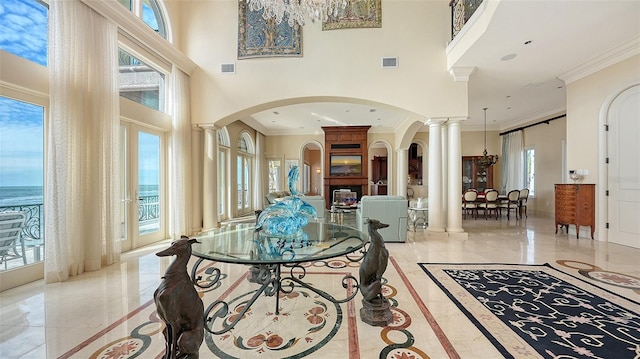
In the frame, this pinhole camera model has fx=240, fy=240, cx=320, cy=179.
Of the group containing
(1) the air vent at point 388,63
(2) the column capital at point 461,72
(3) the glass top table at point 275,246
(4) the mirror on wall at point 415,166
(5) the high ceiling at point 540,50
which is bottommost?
→ (3) the glass top table at point 275,246

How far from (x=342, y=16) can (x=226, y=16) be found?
2.54 meters

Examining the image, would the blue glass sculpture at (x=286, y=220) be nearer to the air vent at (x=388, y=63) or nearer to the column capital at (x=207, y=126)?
the column capital at (x=207, y=126)

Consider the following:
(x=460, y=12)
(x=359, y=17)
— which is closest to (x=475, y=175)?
(x=460, y=12)

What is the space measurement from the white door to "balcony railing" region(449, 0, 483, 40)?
9.77 feet

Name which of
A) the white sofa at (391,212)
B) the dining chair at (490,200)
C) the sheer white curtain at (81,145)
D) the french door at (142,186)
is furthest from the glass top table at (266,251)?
the dining chair at (490,200)

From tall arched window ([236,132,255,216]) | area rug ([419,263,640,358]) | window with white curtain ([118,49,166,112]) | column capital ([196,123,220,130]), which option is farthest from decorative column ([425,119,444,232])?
tall arched window ([236,132,255,216])

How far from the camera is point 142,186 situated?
433cm

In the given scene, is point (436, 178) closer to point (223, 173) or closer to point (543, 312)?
point (543, 312)

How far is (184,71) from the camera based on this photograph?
16.7ft

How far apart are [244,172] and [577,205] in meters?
8.88

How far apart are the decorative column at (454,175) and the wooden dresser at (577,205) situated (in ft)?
6.98

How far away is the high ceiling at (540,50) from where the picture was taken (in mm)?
3135

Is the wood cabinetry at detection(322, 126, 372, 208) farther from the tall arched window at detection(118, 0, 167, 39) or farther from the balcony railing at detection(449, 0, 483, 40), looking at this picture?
the tall arched window at detection(118, 0, 167, 39)

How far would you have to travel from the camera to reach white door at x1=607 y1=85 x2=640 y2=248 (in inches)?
158
